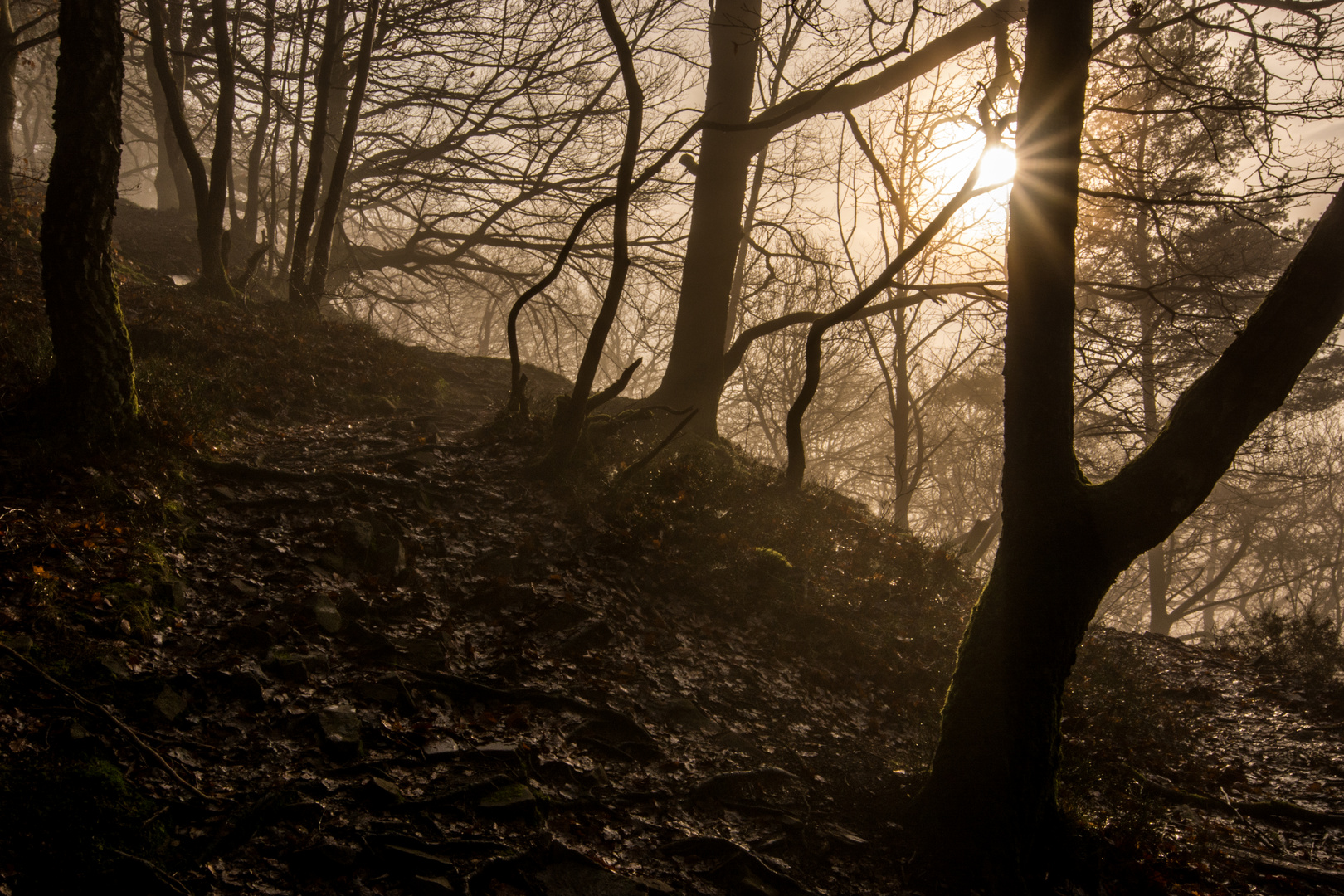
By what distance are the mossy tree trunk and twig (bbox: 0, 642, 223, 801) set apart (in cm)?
268

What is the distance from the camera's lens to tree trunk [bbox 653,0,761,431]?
1017 centimetres

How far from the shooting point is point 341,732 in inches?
142

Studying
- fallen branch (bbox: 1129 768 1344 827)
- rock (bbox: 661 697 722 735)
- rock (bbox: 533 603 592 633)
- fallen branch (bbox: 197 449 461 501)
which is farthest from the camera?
fallen branch (bbox: 197 449 461 501)

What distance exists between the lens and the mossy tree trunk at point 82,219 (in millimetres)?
4945

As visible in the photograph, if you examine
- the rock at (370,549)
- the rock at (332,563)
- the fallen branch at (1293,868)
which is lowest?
the fallen branch at (1293,868)

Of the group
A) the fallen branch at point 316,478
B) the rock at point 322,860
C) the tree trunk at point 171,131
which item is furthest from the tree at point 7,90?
the rock at point 322,860

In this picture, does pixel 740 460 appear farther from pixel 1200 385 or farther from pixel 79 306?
pixel 79 306

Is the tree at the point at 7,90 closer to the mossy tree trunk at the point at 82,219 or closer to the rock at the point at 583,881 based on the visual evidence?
the mossy tree trunk at the point at 82,219

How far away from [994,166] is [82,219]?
27.3ft

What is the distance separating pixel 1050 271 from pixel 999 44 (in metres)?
4.26

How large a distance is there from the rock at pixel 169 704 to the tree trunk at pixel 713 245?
24.0 ft

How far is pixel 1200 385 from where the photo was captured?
395cm

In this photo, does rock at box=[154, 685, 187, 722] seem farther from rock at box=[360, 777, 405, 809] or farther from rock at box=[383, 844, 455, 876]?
rock at box=[383, 844, 455, 876]

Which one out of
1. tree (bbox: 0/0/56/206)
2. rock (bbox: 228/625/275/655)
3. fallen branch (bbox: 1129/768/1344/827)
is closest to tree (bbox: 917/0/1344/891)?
fallen branch (bbox: 1129/768/1344/827)
